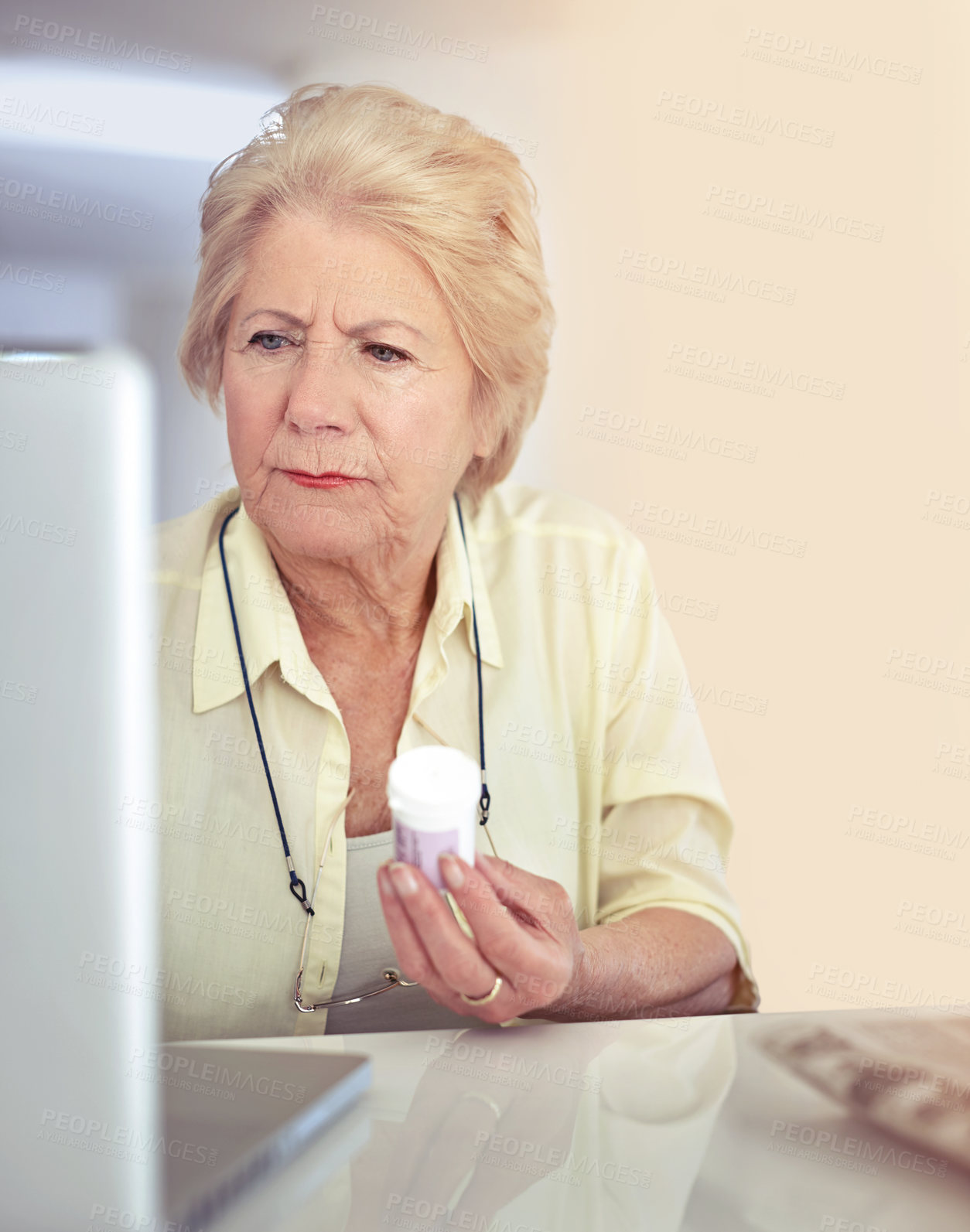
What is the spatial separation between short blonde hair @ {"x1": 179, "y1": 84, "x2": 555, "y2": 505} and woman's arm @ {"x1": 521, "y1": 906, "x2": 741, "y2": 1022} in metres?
0.59

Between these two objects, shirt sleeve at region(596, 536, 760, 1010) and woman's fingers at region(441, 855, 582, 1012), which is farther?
shirt sleeve at region(596, 536, 760, 1010)

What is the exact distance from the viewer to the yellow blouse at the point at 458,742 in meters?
1.02

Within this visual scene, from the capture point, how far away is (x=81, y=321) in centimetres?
117

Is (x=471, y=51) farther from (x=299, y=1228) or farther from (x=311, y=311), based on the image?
(x=299, y=1228)

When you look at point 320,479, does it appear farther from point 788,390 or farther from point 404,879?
point 788,390

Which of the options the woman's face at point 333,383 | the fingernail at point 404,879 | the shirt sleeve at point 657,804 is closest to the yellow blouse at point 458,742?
the shirt sleeve at point 657,804

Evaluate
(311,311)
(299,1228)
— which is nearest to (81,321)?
(311,311)

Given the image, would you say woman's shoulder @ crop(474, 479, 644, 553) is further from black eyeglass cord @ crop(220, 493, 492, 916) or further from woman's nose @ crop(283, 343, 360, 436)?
woman's nose @ crop(283, 343, 360, 436)

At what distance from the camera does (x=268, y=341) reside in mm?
1017

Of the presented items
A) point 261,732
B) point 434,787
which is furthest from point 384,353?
point 434,787

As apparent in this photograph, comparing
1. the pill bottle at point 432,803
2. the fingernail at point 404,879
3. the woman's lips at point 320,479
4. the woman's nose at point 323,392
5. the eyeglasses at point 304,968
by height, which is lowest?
the eyeglasses at point 304,968

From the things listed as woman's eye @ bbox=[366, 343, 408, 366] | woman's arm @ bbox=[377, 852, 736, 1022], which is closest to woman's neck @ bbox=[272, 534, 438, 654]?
woman's eye @ bbox=[366, 343, 408, 366]

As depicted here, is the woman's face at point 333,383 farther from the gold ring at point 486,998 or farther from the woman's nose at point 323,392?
the gold ring at point 486,998

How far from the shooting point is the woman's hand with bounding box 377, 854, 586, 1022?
0.72 meters
